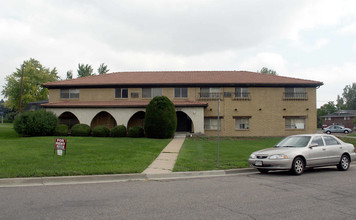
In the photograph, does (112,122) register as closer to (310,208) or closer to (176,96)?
(176,96)

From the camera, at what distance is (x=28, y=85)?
52031mm

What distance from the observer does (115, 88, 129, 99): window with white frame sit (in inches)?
1153

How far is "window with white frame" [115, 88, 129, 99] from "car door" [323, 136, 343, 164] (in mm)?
20658

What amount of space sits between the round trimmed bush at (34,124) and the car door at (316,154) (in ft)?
67.1

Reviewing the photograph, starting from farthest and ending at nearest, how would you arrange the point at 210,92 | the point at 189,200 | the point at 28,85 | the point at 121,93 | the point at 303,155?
the point at 28,85, the point at 121,93, the point at 210,92, the point at 303,155, the point at 189,200

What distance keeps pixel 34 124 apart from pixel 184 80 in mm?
13443

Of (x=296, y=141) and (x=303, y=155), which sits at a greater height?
(x=296, y=141)

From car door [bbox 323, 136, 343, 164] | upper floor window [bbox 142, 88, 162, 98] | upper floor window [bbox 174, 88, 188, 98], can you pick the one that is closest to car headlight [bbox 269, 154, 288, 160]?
car door [bbox 323, 136, 343, 164]

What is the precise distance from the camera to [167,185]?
8.42m

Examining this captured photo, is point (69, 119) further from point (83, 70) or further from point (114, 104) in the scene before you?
point (83, 70)

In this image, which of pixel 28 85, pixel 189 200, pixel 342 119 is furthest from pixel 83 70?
pixel 189 200

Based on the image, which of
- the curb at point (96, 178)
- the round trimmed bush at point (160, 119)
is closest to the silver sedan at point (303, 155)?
the curb at point (96, 178)

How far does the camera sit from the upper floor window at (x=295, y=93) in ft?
95.3

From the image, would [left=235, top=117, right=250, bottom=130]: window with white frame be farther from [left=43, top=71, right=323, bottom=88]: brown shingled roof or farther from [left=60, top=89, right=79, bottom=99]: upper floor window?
[left=60, top=89, right=79, bottom=99]: upper floor window
